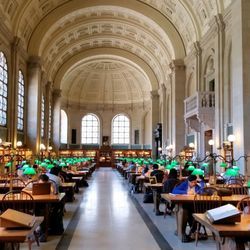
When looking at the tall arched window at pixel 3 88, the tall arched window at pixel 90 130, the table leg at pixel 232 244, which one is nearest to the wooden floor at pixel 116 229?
the table leg at pixel 232 244

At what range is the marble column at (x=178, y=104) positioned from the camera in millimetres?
27781

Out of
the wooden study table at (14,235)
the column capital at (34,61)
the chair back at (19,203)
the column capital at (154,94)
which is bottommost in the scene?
the chair back at (19,203)

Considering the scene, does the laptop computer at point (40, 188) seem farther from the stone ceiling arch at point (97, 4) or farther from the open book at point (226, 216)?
the stone ceiling arch at point (97, 4)

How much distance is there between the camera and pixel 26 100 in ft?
89.5

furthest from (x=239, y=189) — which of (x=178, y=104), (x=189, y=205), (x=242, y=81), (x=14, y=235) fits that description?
(x=178, y=104)

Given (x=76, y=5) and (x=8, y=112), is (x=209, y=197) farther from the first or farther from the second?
(x=76, y=5)

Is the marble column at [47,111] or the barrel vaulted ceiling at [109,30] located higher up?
the barrel vaulted ceiling at [109,30]

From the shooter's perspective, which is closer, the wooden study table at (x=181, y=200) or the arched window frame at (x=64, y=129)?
the wooden study table at (x=181, y=200)

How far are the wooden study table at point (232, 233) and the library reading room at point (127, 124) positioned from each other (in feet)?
0.06

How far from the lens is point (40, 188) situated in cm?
791

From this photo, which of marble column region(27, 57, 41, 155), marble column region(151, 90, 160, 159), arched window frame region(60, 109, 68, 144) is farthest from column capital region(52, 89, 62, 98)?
marble column region(27, 57, 41, 155)

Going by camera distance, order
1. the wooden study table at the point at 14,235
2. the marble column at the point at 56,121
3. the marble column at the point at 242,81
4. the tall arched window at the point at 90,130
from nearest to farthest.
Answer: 1. the wooden study table at the point at 14,235
2. the marble column at the point at 242,81
3. the marble column at the point at 56,121
4. the tall arched window at the point at 90,130

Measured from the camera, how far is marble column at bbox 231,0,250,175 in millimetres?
14055

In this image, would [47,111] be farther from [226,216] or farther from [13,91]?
Answer: [226,216]
